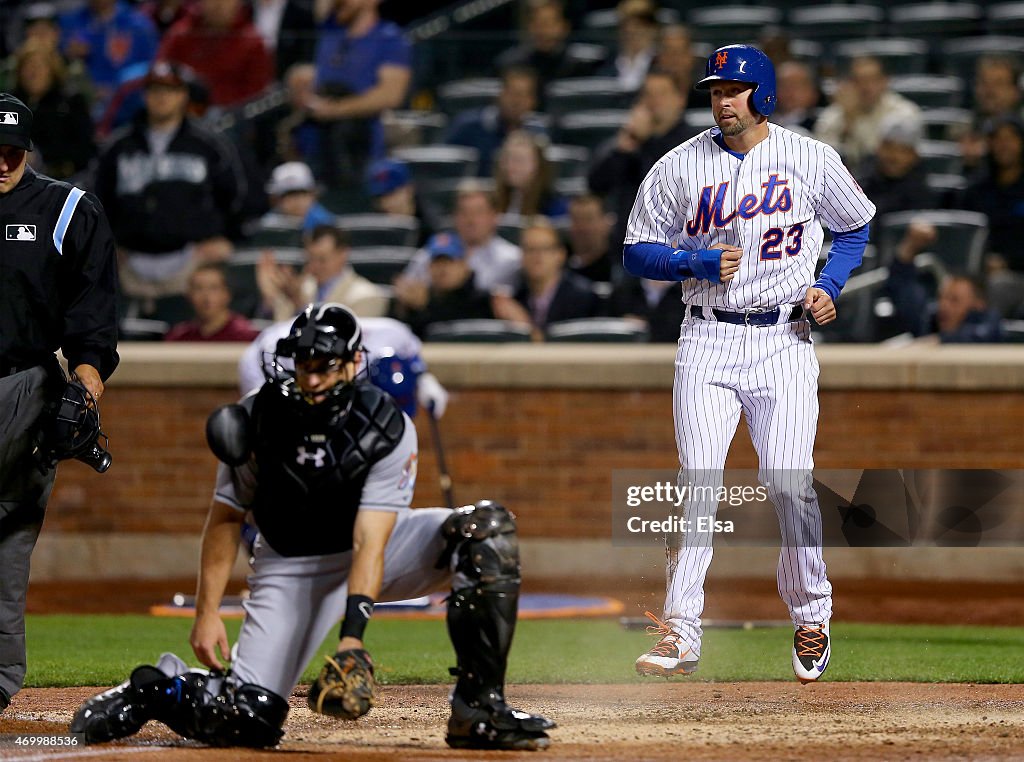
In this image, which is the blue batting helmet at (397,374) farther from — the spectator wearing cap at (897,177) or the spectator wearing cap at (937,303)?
the spectator wearing cap at (897,177)

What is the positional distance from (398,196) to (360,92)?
0.91 m

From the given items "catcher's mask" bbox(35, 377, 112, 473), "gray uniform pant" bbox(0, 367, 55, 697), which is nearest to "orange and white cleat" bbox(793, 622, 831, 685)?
"catcher's mask" bbox(35, 377, 112, 473)

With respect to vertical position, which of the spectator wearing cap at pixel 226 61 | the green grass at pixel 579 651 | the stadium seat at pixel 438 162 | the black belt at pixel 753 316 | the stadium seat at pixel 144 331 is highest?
the spectator wearing cap at pixel 226 61

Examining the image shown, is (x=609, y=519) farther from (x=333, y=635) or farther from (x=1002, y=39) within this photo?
(x=1002, y=39)

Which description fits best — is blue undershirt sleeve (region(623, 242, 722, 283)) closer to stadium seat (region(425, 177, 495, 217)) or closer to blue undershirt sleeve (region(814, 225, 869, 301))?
blue undershirt sleeve (region(814, 225, 869, 301))

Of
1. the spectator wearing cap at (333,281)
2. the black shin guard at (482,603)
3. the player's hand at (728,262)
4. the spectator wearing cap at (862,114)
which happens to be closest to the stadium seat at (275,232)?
the spectator wearing cap at (333,281)

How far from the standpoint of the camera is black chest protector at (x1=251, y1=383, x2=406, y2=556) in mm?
5254

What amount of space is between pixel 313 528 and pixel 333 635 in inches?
132

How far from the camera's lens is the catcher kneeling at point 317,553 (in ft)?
17.0

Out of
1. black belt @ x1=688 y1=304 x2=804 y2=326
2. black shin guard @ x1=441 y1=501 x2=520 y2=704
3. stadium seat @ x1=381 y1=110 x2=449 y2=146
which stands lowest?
black shin guard @ x1=441 y1=501 x2=520 y2=704

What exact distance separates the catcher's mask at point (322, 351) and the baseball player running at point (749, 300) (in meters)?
1.25

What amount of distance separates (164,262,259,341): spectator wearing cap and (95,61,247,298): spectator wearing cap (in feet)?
1.02

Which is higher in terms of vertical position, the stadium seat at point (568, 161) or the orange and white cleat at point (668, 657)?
the stadium seat at point (568, 161)

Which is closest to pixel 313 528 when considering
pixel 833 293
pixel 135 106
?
pixel 833 293
